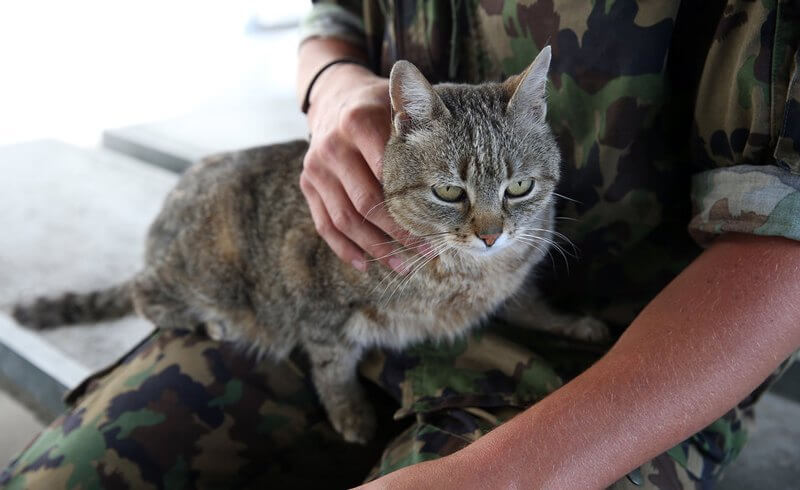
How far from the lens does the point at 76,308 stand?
180cm

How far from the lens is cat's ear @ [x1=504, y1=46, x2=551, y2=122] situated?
984 mm

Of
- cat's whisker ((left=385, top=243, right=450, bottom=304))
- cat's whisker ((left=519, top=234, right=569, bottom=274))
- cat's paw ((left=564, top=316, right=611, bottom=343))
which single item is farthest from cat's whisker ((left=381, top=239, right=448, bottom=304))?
cat's paw ((left=564, top=316, right=611, bottom=343))

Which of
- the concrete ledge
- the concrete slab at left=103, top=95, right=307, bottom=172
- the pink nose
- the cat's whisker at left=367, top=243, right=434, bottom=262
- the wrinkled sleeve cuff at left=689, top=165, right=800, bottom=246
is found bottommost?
the concrete ledge

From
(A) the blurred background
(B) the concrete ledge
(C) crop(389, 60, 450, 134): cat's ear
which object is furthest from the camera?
(A) the blurred background

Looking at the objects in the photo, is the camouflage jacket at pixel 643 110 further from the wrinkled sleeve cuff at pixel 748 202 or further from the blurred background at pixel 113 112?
the blurred background at pixel 113 112

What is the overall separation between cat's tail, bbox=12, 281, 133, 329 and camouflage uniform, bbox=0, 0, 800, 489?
1.31 ft

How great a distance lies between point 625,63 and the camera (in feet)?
3.43

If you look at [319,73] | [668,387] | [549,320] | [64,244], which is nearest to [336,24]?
[319,73]

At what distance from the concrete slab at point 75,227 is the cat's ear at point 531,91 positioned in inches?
53.4

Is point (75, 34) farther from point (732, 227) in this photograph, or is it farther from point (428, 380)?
point (732, 227)


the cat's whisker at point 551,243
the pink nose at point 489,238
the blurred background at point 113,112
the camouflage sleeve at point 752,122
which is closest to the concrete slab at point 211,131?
the blurred background at point 113,112

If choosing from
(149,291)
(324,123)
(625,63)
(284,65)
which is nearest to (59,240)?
(149,291)

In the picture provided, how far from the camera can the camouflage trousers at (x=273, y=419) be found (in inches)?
45.1

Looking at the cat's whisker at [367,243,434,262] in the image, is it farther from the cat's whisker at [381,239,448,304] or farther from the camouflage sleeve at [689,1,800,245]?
the camouflage sleeve at [689,1,800,245]
